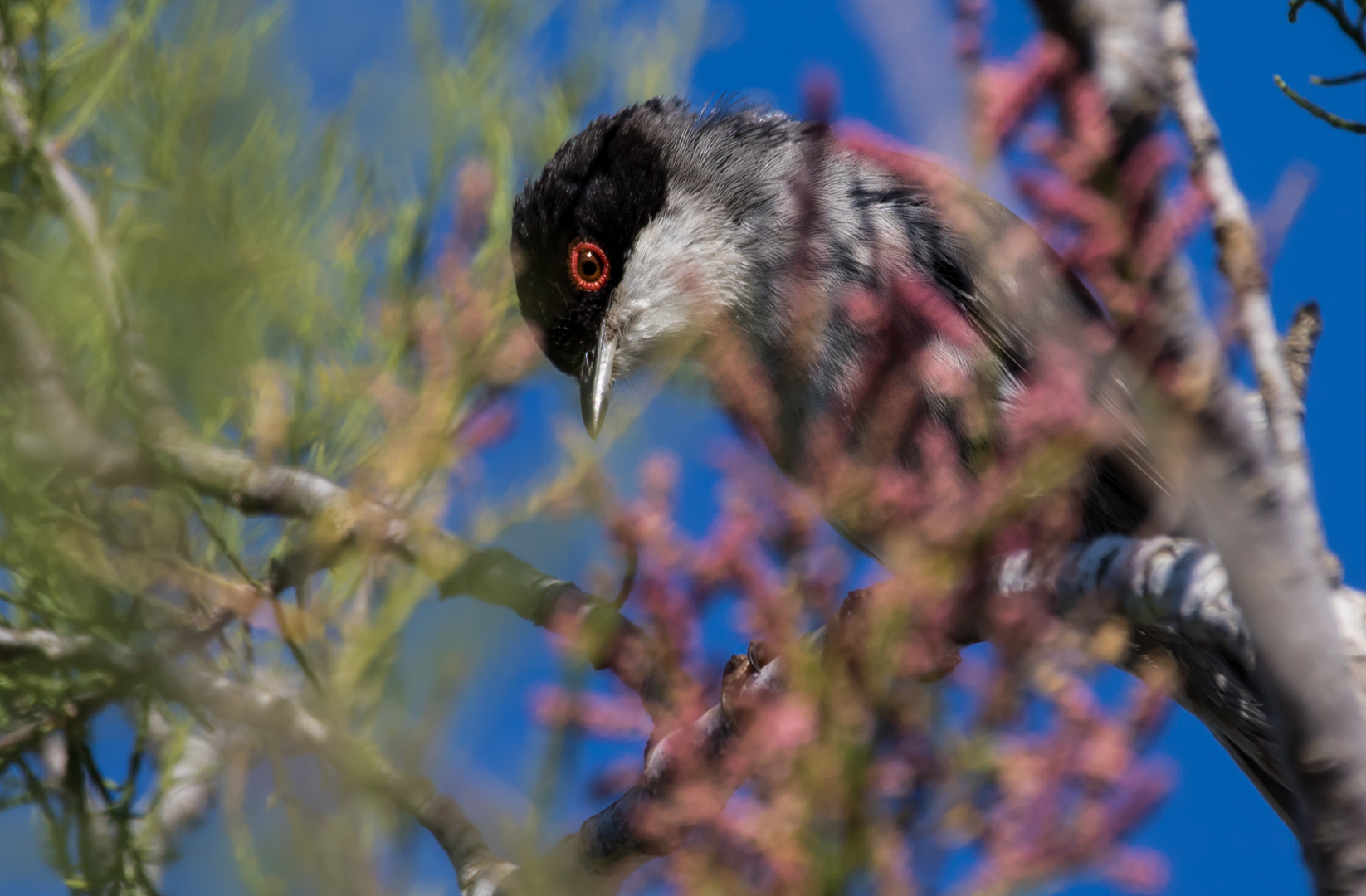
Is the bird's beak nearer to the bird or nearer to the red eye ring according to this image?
the bird

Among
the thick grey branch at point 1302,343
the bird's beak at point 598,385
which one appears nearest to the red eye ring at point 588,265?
the bird's beak at point 598,385

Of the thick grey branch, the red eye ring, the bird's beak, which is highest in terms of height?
the red eye ring

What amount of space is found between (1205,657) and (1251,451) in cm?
205

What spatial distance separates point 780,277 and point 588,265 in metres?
0.67

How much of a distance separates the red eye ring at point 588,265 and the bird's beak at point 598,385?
6.2 inches

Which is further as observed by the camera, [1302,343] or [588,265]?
[588,265]

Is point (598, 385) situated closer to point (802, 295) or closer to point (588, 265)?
point (588, 265)

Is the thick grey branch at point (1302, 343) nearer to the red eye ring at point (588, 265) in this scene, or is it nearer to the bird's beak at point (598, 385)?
the bird's beak at point (598, 385)

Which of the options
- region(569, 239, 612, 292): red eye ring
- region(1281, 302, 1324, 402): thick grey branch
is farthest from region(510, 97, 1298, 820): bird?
region(1281, 302, 1324, 402): thick grey branch

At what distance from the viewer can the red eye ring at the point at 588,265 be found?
12.5 feet

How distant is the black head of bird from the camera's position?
3.22 meters

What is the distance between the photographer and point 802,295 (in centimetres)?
330

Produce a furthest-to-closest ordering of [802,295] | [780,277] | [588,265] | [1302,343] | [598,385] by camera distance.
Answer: [588,265]
[598,385]
[780,277]
[802,295]
[1302,343]

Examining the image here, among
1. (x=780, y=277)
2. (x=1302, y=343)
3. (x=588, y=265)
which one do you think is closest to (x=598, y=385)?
(x=588, y=265)
